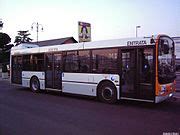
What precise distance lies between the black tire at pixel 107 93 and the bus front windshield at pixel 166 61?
7.05 feet

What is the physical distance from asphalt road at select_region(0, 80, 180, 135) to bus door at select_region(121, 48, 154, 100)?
0.59 meters

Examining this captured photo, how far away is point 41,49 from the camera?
49.4ft

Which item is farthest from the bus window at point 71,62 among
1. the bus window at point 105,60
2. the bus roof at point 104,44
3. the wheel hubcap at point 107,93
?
the wheel hubcap at point 107,93

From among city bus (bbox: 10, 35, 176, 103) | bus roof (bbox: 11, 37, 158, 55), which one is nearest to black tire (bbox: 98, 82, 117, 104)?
city bus (bbox: 10, 35, 176, 103)

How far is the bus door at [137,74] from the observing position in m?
9.78

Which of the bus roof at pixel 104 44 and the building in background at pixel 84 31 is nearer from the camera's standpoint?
the bus roof at pixel 104 44

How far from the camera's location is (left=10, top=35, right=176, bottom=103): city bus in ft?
32.2

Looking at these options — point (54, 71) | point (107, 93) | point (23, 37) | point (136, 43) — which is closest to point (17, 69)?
point (54, 71)

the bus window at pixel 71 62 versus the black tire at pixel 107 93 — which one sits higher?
the bus window at pixel 71 62

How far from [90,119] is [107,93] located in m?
3.43

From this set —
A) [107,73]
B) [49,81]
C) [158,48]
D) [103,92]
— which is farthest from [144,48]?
[49,81]

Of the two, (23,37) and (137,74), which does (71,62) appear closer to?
(137,74)

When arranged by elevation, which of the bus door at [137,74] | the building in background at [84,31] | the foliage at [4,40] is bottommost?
the bus door at [137,74]

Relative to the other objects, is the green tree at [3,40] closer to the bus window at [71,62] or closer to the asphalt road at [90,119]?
the bus window at [71,62]
